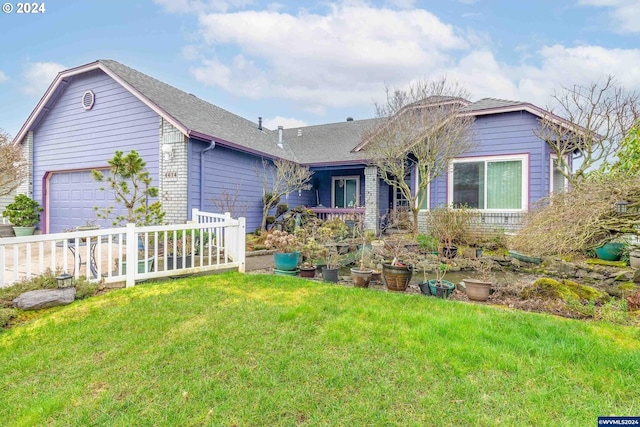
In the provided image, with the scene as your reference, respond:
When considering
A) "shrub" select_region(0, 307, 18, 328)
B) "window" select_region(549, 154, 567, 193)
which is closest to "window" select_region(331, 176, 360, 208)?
"window" select_region(549, 154, 567, 193)

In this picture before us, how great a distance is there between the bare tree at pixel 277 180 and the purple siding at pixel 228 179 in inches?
12.9

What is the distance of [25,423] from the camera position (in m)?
2.04

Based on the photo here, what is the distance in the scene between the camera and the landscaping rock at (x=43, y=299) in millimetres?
3967

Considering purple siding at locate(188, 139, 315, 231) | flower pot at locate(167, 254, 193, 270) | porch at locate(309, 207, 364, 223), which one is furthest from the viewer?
porch at locate(309, 207, 364, 223)

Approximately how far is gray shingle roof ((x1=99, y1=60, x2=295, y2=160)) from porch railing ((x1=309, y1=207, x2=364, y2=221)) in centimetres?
260

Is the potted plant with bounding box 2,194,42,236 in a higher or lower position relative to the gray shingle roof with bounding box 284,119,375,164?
lower

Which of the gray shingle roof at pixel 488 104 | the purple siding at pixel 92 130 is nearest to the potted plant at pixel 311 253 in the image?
the purple siding at pixel 92 130

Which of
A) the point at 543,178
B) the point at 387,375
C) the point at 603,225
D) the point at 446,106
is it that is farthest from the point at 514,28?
the point at 387,375

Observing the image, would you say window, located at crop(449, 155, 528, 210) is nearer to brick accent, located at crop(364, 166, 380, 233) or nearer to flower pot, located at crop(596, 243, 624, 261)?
flower pot, located at crop(596, 243, 624, 261)

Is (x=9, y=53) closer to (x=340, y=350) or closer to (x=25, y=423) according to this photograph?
(x=25, y=423)

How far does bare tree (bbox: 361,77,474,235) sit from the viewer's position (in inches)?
370

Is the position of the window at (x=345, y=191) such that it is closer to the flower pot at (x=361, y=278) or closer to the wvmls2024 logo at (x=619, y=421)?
the flower pot at (x=361, y=278)

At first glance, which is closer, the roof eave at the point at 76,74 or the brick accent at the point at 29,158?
the roof eave at the point at 76,74

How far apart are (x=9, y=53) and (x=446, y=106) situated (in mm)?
13737
